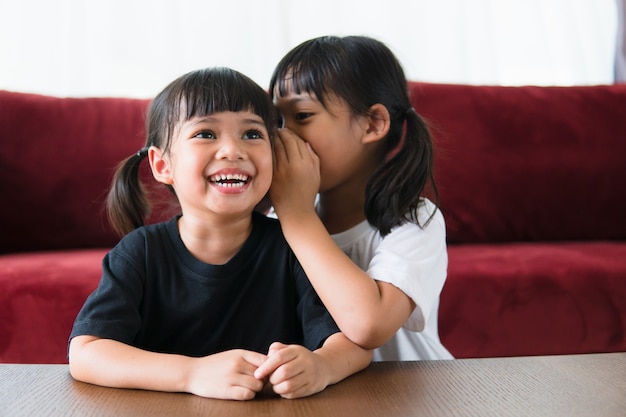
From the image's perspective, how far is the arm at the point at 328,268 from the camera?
93 cm

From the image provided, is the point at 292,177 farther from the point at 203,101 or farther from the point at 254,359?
the point at 254,359

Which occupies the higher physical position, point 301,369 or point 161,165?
point 161,165

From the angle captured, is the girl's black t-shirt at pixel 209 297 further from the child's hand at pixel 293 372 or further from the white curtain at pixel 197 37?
the white curtain at pixel 197 37

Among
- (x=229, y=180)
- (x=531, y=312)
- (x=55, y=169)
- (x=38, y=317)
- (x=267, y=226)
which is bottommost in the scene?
(x=531, y=312)

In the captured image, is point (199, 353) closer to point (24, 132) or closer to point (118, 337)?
point (118, 337)

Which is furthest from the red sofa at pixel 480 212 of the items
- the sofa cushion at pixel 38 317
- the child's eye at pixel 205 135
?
the child's eye at pixel 205 135

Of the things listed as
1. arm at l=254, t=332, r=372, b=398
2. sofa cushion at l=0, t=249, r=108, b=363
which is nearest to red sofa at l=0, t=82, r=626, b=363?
sofa cushion at l=0, t=249, r=108, b=363

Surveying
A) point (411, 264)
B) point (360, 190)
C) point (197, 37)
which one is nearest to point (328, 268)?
point (411, 264)

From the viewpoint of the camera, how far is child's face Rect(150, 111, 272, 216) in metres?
0.96

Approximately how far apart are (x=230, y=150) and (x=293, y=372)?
0.34m

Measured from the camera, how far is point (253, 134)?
1.01m

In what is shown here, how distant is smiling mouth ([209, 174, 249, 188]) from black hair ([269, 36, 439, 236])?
274 mm

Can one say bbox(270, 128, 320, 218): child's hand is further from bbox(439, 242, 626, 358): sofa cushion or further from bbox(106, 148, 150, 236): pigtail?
bbox(439, 242, 626, 358): sofa cushion

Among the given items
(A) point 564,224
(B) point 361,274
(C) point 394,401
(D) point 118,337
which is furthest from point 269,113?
(A) point 564,224
